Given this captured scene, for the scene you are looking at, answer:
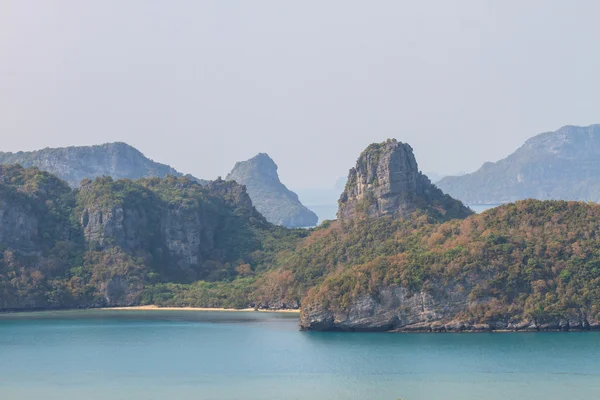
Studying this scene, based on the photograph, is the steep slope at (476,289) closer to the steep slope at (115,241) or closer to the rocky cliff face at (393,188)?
the rocky cliff face at (393,188)

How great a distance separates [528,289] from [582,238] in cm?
917

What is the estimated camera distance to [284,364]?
84562 mm

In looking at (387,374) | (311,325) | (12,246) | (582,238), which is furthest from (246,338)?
(12,246)

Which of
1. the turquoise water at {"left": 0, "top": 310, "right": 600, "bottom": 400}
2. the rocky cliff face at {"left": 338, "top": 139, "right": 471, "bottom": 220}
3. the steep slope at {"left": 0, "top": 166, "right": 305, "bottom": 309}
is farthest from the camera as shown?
the steep slope at {"left": 0, "top": 166, "right": 305, "bottom": 309}

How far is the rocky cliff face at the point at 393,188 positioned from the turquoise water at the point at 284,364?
2774cm

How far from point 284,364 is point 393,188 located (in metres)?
52.5

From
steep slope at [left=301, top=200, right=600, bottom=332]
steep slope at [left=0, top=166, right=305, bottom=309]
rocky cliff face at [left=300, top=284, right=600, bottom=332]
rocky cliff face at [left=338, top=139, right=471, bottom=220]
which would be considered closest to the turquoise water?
rocky cliff face at [left=300, top=284, right=600, bottom=332]

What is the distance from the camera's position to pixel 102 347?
9744cm

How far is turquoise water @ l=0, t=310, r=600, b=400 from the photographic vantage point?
7238cm

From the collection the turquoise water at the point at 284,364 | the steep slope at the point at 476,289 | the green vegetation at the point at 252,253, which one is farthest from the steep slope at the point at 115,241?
the steep slope at the point at 476,289

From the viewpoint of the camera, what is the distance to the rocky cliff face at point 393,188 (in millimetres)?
132875

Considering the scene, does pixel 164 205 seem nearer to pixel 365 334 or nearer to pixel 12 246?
pixel 12 246

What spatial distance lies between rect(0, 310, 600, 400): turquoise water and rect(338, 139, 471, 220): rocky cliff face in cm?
2774

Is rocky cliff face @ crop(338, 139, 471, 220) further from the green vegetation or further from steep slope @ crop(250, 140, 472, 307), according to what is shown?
the green vegetation
